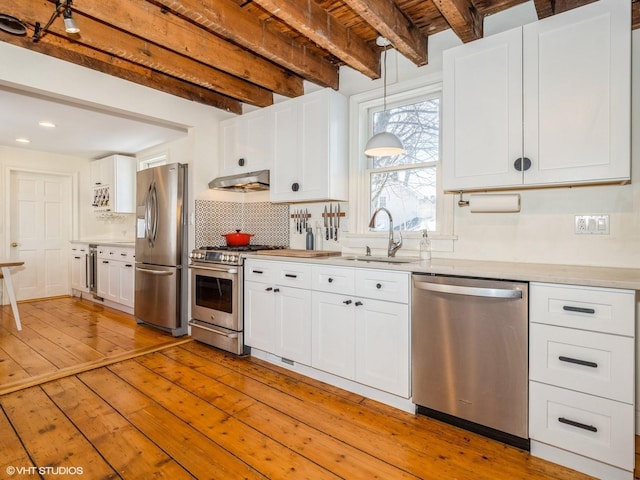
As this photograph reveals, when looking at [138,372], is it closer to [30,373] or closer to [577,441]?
[30,373]

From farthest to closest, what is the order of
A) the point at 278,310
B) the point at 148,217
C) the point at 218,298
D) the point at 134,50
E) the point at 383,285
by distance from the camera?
the point at 148,217
the point at 218,298
the point at 278,310
the point at 134,50
the point at 383,285

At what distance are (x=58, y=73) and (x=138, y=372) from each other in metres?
2.44

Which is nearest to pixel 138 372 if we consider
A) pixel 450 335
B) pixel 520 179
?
pixel 450 335

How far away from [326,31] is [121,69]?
1.89 m

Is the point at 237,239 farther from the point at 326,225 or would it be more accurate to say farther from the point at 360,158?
the point at 360,158

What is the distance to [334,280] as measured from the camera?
8.22ft

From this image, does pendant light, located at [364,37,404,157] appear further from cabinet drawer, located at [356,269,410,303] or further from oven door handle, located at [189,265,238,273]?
oven door handle, located at [189,265,238,273]

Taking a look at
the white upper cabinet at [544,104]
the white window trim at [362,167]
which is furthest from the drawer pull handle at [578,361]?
the white window trim at [362,167]

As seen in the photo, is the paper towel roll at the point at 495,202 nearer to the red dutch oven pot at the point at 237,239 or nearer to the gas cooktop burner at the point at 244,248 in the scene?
the gas cooktop burner at the point at 244,248

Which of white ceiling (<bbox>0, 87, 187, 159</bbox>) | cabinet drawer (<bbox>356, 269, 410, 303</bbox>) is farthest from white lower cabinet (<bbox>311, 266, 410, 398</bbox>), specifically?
white ceiling (<bbox>0, 87, 187, 159</bbox>)

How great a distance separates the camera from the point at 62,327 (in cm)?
408

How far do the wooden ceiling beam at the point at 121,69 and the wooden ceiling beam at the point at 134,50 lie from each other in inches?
3.0

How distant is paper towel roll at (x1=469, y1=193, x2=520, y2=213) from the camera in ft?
7.41

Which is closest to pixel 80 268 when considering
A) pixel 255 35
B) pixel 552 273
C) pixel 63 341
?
pixel 63 341
